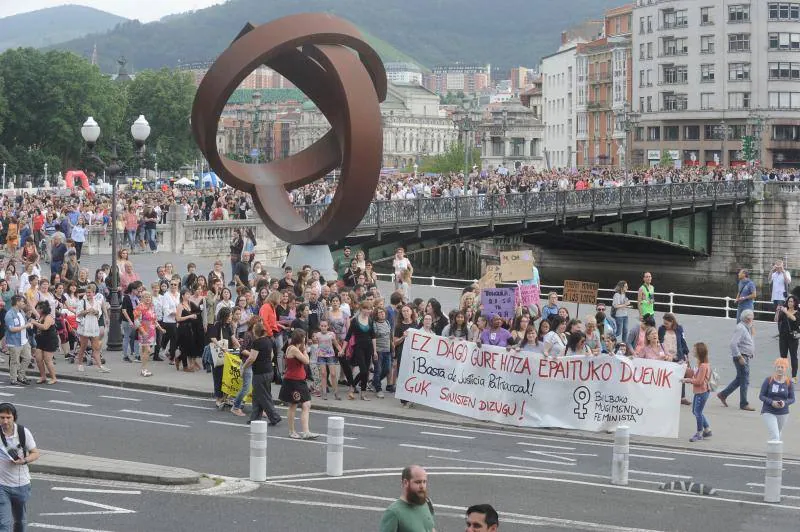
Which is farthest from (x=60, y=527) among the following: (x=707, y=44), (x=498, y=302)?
(x=707, y=44)

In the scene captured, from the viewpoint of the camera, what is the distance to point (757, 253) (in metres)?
79.8

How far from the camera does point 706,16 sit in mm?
115500

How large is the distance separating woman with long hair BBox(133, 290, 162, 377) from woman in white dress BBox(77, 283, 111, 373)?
71 centimetres

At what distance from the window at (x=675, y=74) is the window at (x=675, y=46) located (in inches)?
45.4

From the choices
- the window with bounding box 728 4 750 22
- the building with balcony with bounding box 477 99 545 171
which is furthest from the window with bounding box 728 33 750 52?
the building with balcony with bounding box 477 99 545 171

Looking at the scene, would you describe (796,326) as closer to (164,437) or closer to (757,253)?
(164,437)

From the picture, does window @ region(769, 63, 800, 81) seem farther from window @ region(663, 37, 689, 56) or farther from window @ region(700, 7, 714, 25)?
window @ region(663, 37, 689, 56)

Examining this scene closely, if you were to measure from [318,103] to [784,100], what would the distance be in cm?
8278

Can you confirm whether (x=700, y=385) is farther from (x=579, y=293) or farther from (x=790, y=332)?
(x=579, y=293)

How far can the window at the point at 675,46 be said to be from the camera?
11800 centimetres

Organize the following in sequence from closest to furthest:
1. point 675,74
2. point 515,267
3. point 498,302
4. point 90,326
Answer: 1. point 90,326
2. point 498,302
3. point 515,267
4. point 675,74

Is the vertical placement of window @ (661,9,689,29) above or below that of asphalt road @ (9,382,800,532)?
above

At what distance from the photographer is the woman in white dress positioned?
85.1 ft

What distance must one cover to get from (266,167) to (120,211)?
40.7 ft
